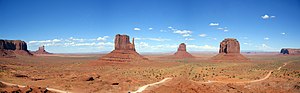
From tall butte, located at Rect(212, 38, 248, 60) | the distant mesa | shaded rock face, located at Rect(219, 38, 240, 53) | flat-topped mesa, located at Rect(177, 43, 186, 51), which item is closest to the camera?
tall butte, located at Rect(212, 38, 248, 60)

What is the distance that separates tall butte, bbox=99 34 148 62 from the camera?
107 meters

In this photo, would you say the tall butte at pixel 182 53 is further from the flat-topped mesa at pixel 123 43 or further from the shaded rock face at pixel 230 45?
the flat-topped mesa at pixel 123 43

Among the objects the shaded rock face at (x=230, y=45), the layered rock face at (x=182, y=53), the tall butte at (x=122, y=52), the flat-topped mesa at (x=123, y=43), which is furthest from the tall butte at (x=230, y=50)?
the layered rock face at (x=182, y=53)

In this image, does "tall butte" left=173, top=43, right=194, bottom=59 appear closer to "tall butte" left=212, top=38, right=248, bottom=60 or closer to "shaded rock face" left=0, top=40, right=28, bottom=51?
"tall butte" left=212, top=38, right=248, bottom=60

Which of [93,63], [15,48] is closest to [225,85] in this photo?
[93,63]

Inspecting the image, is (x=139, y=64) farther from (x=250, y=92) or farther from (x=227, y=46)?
(x=250, y=92)

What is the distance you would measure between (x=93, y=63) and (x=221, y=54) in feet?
199

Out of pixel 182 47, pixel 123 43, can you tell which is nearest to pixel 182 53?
pixel 182 47

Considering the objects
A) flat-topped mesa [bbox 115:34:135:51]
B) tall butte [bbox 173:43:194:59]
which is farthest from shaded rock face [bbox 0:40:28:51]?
tall butte [bbox 173:43:194:59]

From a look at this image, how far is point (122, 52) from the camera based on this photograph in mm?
110812

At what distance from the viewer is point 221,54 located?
126875mm

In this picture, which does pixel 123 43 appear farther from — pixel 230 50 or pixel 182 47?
pixel 182 47

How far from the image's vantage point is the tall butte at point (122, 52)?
351ft

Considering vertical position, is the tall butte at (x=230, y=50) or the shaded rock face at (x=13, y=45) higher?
the shaded rock face at (x=13, y=45)
